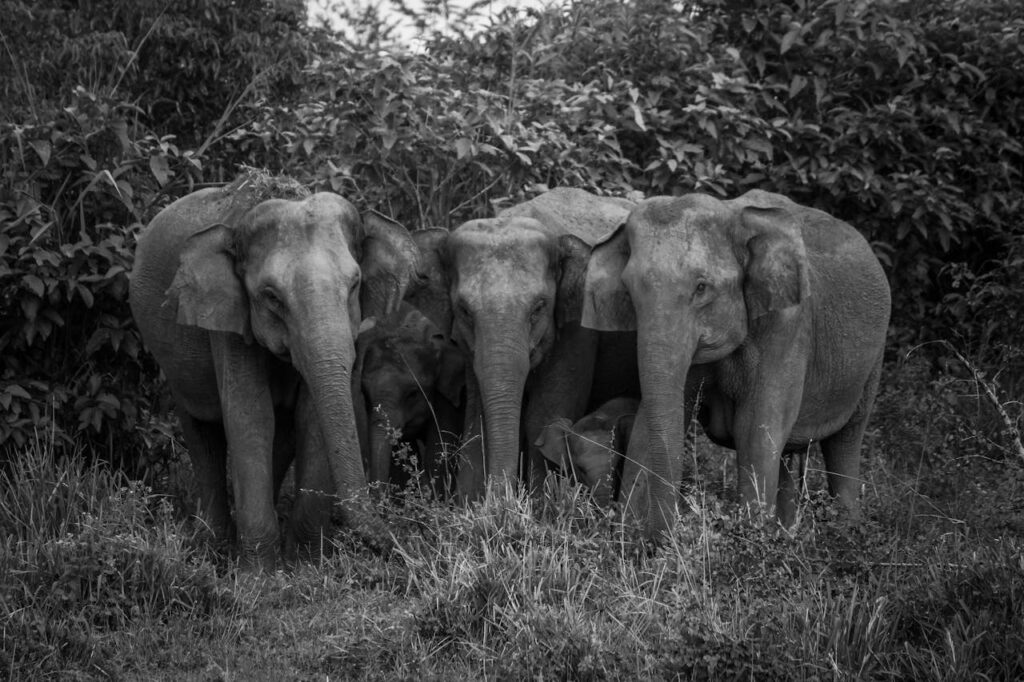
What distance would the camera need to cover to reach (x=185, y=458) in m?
10.8

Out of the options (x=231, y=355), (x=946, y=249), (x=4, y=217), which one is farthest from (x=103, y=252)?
(x=946, y=249)

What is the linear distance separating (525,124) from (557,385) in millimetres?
2938

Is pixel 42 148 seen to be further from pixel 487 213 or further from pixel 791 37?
pixel 791 37

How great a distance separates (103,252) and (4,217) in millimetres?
577

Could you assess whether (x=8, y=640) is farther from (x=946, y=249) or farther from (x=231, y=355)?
(x=946, y=249)

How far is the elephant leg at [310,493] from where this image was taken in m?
8.81

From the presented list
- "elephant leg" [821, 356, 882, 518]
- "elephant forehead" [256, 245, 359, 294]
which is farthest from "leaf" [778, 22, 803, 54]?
"elephant forehead" [256, 245, 359, 294]

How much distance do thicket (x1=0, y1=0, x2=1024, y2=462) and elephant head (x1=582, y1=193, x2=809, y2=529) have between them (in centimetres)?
236

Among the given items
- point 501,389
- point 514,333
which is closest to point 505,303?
point 514,333

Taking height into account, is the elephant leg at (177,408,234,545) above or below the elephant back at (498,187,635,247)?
below

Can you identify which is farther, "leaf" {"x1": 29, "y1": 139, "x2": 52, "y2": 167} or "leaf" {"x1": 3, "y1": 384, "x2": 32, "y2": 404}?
"leaf" {"x1": 29, "y1": 139, "x2": 52, "y2": 167}

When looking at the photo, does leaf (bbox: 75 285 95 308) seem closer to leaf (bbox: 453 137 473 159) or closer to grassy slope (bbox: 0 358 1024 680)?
grassy slope (bbox: 0 358 1024 680)

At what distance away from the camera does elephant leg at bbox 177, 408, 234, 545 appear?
9.57m

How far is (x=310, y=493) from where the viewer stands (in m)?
8.81
